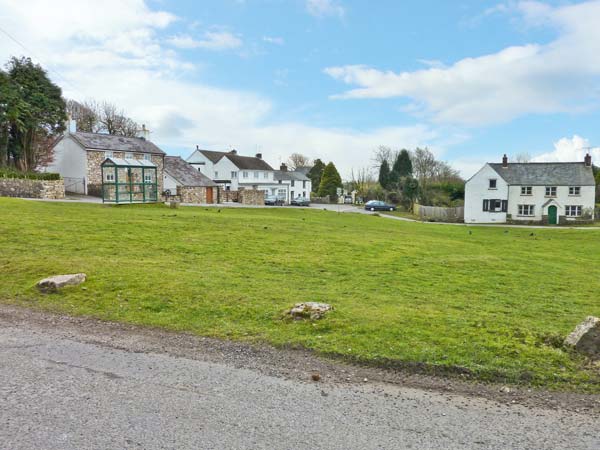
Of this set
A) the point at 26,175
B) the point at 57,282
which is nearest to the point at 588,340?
the point at 57,282

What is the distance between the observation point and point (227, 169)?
76.9 m

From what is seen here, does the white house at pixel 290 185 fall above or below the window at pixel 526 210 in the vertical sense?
above

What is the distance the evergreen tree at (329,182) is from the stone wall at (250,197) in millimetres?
36573

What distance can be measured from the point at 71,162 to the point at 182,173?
12.9 metres

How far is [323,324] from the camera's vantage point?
6.71 meters

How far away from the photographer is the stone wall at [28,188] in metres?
35.8

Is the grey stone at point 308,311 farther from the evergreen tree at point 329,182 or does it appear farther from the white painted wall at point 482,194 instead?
the evergreen tree at point 329,182

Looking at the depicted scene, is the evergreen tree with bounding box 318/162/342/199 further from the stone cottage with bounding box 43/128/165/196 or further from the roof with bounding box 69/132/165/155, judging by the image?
the stone cottage with bounding box 43/128/165/196

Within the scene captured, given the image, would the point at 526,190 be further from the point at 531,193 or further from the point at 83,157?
the point at 83,157

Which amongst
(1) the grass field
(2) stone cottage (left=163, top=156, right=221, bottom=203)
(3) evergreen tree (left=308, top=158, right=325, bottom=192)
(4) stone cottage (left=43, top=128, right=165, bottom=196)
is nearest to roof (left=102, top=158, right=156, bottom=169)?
(4) stone cottage (left=43, top=128, right=165, bottom=196)

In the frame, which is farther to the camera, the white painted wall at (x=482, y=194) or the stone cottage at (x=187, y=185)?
the white painted wall at (x=482, y=194)

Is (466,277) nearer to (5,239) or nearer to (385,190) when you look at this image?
(5,239)

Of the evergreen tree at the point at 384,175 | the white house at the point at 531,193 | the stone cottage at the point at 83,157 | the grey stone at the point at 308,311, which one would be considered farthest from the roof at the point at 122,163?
the evergreen tree at the point at 384,175

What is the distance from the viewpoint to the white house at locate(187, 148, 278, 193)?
76750 millimetres
